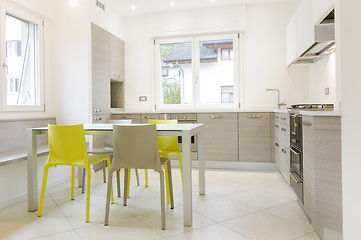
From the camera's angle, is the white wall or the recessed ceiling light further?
the recessed ceiling light

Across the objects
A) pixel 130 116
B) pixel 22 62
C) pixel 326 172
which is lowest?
pixel 326 172

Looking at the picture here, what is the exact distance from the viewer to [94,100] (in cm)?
400

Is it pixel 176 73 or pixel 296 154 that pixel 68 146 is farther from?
pixel 176 73

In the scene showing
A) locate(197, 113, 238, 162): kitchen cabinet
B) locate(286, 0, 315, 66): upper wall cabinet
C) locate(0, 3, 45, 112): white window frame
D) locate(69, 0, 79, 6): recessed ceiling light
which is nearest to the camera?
locate(286, 0, 315, 66): upper wall cabinet

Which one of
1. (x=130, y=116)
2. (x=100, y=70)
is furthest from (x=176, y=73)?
(x=100, y=70)

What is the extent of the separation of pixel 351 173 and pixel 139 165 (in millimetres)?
1416

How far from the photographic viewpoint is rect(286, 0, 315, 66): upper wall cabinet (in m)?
2.80

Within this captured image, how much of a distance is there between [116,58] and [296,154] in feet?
11.4

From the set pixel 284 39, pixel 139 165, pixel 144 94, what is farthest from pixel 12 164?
pixel 284 39

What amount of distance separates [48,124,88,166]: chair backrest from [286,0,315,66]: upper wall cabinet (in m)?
2.44

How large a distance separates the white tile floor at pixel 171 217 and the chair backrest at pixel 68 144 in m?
0.49

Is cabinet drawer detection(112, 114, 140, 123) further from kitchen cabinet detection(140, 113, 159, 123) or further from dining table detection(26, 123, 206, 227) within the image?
dining table detection(26, 123, 206, 227)

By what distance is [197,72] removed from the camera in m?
4.76

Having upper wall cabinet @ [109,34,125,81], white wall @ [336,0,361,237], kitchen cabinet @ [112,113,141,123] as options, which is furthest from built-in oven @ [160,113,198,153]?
white wall @ [336,0,361,237]
